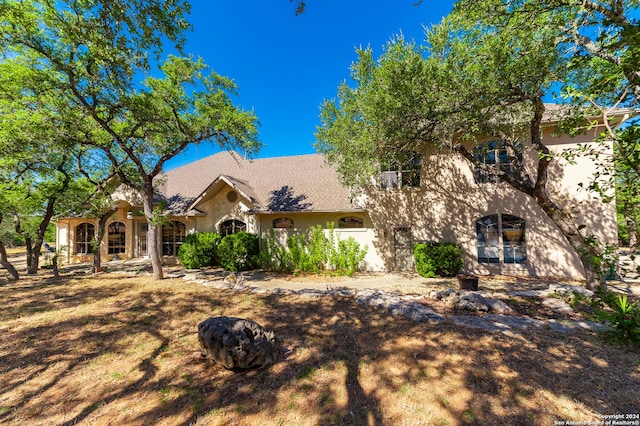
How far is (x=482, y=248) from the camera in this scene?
1112cm

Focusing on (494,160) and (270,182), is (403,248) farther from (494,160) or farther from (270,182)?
(270,182)

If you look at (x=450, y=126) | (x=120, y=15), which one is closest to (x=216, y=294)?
(x=120, y=15)

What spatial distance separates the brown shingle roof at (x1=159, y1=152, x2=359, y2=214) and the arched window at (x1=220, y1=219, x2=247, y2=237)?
1692 mm

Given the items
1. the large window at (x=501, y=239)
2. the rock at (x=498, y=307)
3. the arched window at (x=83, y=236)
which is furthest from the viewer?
the arched window at (x=83, y=236)

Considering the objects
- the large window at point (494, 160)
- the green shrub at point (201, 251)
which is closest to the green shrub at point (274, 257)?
the green shrub at point (201, 251)

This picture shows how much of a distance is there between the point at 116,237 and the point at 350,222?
15926 millimetres

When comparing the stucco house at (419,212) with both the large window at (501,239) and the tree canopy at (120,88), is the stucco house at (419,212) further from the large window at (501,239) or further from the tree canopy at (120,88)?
the tree canopy at (120,88)

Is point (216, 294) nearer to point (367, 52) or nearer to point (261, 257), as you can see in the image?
point (261, 257)

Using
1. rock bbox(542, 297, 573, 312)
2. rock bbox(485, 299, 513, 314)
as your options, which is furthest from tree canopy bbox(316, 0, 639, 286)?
rock bbox(485, 299, 513, 314)

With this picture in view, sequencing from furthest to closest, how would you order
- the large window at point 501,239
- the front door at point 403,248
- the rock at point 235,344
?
the front door at point 403,248 < the large window at point 501,239 < the rock at point 235,344

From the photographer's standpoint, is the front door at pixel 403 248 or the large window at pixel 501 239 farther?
the front door at pixel 403 248

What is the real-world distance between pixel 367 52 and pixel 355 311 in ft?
28.6

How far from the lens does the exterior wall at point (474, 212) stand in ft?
32.3

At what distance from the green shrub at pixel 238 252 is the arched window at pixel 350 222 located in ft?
15.2
